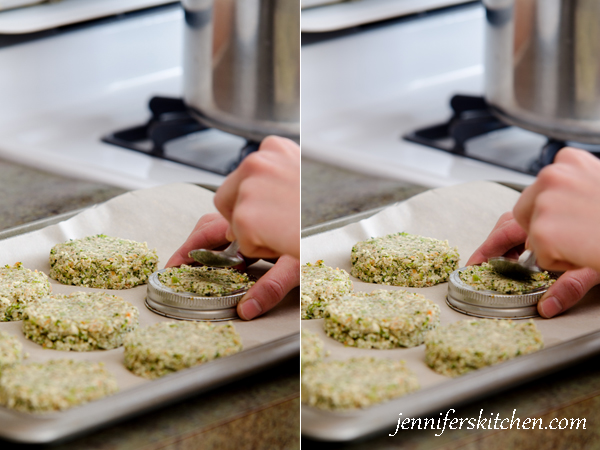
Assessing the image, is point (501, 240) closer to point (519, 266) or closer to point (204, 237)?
point (519, 266)

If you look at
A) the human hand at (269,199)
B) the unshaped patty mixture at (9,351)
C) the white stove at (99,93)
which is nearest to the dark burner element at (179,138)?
the white stove at (99,93)

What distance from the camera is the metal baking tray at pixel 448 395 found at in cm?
51

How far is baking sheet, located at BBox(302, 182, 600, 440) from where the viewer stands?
52 cm

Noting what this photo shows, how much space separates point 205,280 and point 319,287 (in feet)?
0.33

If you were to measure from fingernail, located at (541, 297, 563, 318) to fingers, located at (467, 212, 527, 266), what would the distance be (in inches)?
2.2

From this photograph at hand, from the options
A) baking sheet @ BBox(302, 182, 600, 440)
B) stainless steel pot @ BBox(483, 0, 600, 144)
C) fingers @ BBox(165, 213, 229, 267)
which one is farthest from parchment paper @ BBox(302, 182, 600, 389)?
stainless steel pot @ BBox(483, 0, 600, 144)

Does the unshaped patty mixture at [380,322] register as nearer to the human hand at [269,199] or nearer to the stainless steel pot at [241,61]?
the human hand at [269,199]

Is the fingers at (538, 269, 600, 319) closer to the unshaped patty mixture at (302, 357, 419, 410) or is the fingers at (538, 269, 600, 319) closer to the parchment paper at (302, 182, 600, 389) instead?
the parchment paper at (302, 182, 600, 389)

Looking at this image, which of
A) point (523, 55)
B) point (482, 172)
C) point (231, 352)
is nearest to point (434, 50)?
point (523, 55)

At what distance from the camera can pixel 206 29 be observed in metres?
0.79

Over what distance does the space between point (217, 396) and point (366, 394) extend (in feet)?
0.35

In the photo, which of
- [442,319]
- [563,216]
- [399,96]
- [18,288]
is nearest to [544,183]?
[563,216]

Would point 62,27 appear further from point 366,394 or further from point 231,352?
point 366,394

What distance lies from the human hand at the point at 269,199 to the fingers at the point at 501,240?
20 centimetres
